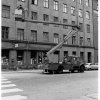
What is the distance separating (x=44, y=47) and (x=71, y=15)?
11083 millimetres

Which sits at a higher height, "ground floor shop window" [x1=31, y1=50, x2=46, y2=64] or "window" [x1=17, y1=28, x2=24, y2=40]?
"window" [x1=17, y1=28, x2=24, y2=40]

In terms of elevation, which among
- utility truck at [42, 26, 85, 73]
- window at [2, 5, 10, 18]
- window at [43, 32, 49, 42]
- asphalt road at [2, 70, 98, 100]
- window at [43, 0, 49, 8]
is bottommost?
asphalt road at [2, 70, 98, 100]

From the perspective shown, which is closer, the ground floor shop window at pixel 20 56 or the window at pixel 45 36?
the ground floor shop window at pixel 20 56

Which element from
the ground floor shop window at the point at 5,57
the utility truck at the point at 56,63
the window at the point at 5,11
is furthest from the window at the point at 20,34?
the utility truck at the point at 56,63

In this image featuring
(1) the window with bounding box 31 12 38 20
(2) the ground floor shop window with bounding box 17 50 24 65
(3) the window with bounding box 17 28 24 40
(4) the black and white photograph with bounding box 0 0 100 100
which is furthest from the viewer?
(1) the window with bounding box 31 12 38 20

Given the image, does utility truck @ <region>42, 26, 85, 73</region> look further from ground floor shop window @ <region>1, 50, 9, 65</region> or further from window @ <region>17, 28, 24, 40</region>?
window @ <region>17, 28, 24, 40</region>

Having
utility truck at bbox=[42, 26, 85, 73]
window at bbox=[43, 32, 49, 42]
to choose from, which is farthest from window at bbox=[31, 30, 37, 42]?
utility truck at bbox=[42, 26, 85, 73]

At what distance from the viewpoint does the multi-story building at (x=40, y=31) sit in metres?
36.2

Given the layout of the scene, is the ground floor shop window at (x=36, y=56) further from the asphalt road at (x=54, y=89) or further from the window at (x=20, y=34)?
the asphalt road at (x=54, y=89)

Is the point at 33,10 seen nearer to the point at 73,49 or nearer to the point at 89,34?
the point at 73,49

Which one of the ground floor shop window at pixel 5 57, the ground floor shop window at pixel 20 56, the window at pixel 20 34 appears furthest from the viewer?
the window at pixel 20 34

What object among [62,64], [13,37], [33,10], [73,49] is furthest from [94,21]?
[62,64]

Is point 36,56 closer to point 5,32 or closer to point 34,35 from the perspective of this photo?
point 34,35

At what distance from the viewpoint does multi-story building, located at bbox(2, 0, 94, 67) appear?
36250 millimetres
